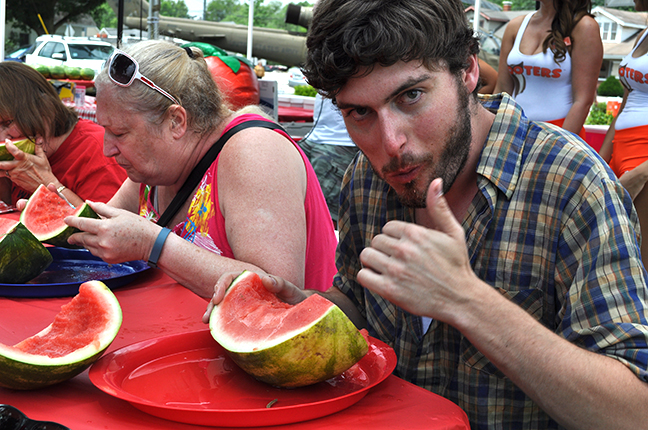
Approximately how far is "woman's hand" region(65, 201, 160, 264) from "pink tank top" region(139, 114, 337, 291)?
0.33 m

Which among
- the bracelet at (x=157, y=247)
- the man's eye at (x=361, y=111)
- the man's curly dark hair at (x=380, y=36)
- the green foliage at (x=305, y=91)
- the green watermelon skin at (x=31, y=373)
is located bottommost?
the green foliage at (x=305, y=91)

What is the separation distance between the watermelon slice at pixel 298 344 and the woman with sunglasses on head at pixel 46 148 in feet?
8.02

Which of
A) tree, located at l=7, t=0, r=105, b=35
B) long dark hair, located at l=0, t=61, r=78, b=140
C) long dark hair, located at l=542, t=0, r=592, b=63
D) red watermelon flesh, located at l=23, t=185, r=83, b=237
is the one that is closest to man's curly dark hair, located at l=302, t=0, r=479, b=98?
red watermelon flesh, located at l=23, t=185, r=83, b=237

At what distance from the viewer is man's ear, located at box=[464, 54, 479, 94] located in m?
1.75

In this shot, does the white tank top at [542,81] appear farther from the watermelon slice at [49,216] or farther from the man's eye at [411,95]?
the watermelon slice at [49,216]

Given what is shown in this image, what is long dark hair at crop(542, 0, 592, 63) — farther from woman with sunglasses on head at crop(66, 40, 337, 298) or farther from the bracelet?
the bracelet

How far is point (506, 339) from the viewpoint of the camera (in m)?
1.22

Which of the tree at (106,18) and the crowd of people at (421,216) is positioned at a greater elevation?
the crowd of people at (421,216)

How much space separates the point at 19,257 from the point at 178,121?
0.91m

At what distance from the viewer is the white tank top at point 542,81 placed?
4289 millimetres

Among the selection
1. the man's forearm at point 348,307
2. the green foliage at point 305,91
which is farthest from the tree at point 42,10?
the man's forearm at point 348,307

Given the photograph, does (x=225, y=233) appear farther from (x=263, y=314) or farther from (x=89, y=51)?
(x=89, y=51)

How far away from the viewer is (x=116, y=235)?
2.00 meters

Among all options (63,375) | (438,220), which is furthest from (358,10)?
(63,375)
